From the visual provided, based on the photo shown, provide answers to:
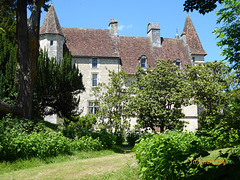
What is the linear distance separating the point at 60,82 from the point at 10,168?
11835 millimetres

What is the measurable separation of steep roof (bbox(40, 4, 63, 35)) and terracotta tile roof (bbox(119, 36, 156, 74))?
7.95m

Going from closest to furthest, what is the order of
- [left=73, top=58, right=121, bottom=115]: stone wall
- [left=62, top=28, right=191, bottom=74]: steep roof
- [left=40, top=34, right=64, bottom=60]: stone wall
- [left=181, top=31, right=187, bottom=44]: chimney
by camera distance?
[left=40, top=34, right=64, bottom=60]: stone wall < [left=73, top=58, right=121, bottom=115]: stone wall < [left=62, top=28, right=191, bottom=74]: steep roof < [left=181, top=31, right=187, bottom=44]: chimney

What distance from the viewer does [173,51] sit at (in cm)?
3212

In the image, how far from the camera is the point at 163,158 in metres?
4.34

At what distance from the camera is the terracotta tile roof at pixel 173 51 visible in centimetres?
3127

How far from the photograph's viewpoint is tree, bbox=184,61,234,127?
61.4 ft

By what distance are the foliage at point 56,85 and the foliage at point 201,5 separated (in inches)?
553

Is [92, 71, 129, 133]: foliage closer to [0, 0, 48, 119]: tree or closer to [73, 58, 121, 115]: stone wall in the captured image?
[0, 0, 48, 119]: tree

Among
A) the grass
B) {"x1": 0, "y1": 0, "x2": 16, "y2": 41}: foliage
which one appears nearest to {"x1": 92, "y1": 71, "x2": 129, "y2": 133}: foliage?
{"x1": 0, "y1": 0, "x2": 16, "y2": 41}: foliage

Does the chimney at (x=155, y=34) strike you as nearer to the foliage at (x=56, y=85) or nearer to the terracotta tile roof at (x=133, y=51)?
the terracotta tile roof at (x=133, y=51)

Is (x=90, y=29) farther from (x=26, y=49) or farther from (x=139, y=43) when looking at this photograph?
(x=26, y=49)

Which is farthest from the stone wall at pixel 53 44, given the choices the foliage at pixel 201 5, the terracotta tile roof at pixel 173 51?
the foliage at pixel 201 5

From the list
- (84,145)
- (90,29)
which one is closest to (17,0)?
(84,145)

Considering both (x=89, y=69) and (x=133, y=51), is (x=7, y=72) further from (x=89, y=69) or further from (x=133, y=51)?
(x=133, y=51)
